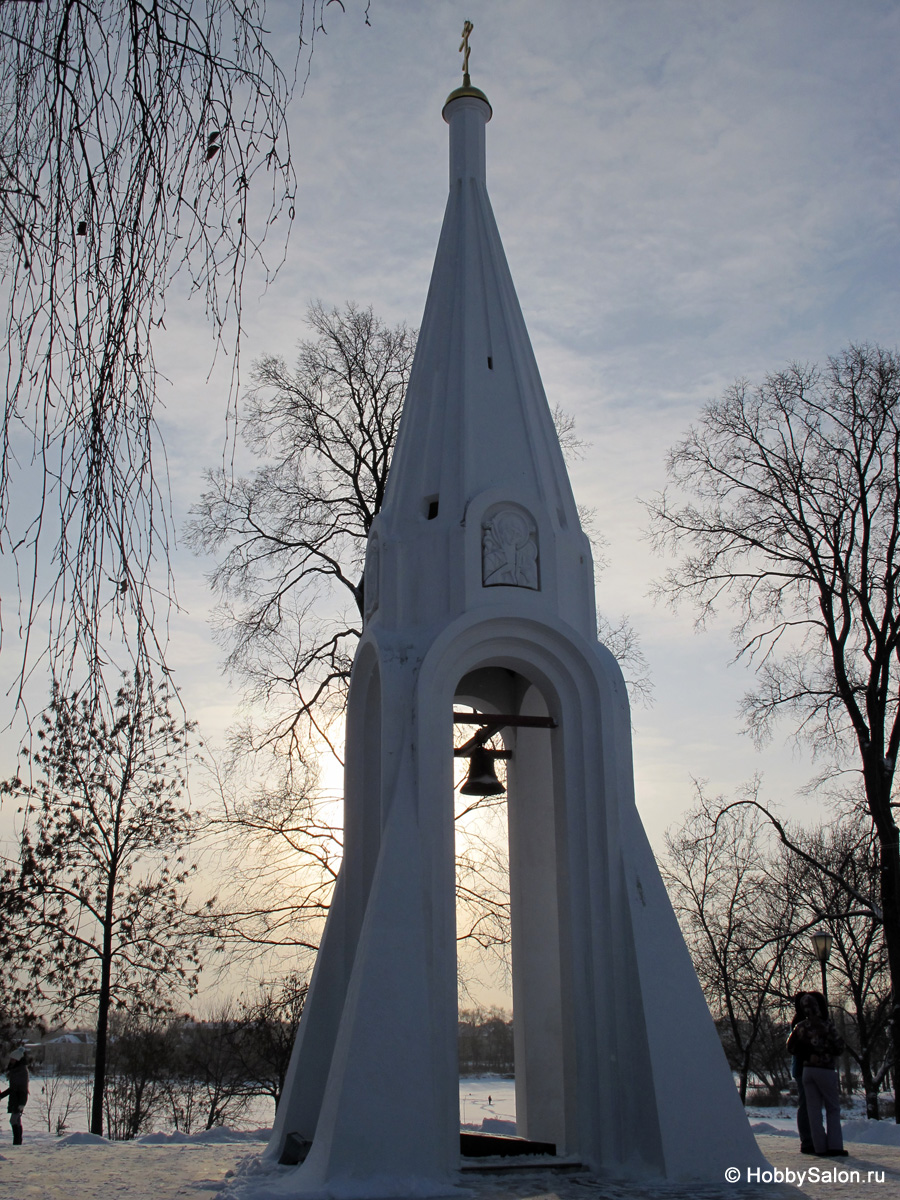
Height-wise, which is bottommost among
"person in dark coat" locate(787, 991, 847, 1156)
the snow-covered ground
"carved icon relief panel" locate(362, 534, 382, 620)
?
the snow-covered ground

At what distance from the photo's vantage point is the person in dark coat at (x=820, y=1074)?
25.4 feet

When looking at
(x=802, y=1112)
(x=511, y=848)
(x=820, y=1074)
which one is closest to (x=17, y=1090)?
(x=511, y=848)

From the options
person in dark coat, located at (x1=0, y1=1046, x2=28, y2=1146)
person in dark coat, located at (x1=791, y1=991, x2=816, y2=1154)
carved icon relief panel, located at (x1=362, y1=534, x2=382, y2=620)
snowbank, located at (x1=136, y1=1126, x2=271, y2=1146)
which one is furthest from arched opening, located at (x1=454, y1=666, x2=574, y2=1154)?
person in dark coat, located at (x1=0, y1=1046, x2=28, y2=1146)

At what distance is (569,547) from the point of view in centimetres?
904

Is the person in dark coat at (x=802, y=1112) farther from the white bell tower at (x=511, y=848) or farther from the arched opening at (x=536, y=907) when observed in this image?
the arched opening at (x=536, y=907)

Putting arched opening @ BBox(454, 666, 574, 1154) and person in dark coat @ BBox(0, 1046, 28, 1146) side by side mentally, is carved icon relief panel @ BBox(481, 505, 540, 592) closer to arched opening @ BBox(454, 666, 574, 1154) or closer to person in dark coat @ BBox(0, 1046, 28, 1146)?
arched opening @ BBox(454, 666, 574, 1154)

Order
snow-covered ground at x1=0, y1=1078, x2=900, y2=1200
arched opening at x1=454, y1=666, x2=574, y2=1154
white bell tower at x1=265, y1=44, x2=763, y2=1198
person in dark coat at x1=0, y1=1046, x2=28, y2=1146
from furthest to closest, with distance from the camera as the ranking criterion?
person in dark coat at x1=0, y1=1046, x2=28, y2=1146 < arched opening at x1=454, y1=666, x2=574, y2=1154 < white bell tower at x1=265, y1=44, x2=763, y2=1198 < snow-covered ground at x1=0, y1=1078, x2=900, y2=1200

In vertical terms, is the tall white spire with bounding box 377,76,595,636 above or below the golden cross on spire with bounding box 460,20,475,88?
below

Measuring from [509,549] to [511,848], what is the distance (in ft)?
8.94

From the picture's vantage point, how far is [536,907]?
8.85 meters

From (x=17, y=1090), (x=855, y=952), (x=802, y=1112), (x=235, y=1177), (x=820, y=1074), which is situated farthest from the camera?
(x=855, y=952)

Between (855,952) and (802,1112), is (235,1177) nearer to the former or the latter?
(802,1112)

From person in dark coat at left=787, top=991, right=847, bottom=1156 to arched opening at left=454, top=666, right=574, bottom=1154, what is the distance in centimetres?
188

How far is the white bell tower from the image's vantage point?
22.5 feet
